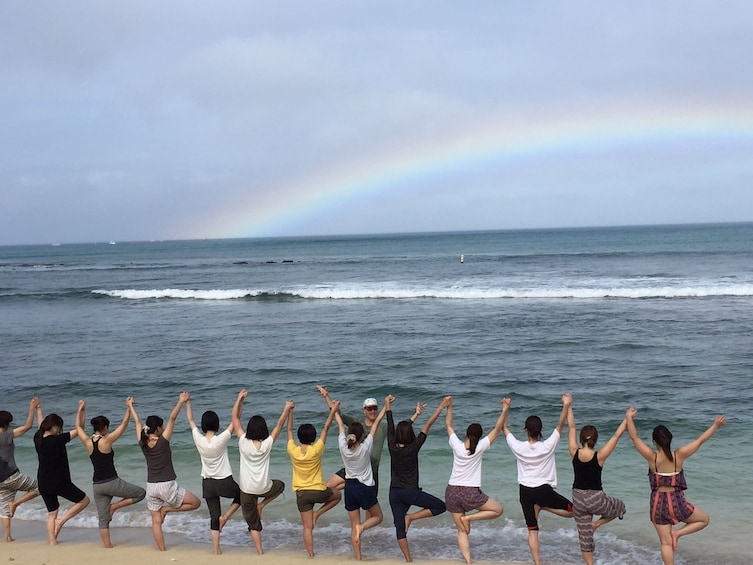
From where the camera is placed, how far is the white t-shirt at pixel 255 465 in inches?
254

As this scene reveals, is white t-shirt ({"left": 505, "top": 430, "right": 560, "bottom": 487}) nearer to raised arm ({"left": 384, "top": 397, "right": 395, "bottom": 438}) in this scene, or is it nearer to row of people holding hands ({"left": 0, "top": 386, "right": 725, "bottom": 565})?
row of people holding hands ({"left": 0, "top": 386, "right": 725, "bottom": 565})

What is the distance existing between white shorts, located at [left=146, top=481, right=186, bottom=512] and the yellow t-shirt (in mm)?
1282

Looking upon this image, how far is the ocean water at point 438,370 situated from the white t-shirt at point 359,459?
1.10 m

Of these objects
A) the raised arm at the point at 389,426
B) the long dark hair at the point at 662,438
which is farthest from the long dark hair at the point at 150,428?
the long dark hair at the point at 662,438

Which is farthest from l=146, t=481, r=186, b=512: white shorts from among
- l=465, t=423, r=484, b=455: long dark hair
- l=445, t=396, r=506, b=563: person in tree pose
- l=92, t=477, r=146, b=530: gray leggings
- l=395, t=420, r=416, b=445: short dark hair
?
l=465, t=423, r=484, b=455: long dark hair

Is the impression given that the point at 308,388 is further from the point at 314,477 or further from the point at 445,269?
the point at 445,269

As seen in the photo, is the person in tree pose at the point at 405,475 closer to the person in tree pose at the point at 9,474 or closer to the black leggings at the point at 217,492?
the black leggings at the point at 217,492

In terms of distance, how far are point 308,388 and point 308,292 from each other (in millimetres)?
22832

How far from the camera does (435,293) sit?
3475 cm

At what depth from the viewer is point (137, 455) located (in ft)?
34.8

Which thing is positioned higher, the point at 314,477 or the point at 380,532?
the point at 314,477

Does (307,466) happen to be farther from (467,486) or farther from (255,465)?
(467,486)

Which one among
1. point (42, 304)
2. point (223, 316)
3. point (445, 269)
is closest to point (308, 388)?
point (223, 316)

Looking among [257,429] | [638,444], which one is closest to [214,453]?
[257,429]
